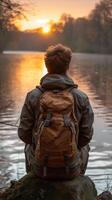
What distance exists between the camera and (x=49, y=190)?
4.22m

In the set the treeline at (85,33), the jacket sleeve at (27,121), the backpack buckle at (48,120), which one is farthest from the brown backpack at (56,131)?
the treeline at (85,33)

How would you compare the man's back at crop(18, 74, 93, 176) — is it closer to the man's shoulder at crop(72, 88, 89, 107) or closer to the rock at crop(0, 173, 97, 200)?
the man's shoulder at crop(72, 88, 89, 107)

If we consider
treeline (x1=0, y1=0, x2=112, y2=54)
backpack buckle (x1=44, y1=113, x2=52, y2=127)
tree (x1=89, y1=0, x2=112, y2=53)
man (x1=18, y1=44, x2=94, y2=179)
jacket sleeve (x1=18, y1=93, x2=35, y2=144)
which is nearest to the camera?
backpack buckle (x1=44, y1=113, x2=52, y2=127)

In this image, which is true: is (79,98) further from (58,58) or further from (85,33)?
(85,33)

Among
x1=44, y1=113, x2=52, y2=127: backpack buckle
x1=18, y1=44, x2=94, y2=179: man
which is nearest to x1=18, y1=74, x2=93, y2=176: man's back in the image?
x1=18, y1=44, x2=94, y2=179: man

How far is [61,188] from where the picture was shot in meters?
4.22

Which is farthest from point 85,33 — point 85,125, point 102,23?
point 85,125

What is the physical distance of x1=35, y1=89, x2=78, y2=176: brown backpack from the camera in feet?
13.2

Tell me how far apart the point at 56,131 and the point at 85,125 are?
418mm

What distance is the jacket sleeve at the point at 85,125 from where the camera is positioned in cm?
430

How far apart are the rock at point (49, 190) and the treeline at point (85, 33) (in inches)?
4550

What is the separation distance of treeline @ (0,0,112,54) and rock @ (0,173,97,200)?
4550 inches

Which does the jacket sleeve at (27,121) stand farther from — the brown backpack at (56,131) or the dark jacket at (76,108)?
the brown backpack at (56,131)

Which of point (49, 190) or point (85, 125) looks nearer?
point (49, 190)
